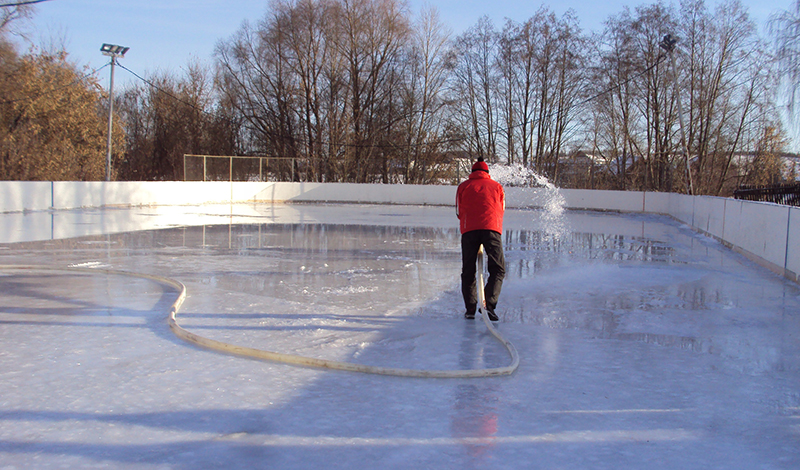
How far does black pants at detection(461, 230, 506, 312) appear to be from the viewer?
21.5 ft

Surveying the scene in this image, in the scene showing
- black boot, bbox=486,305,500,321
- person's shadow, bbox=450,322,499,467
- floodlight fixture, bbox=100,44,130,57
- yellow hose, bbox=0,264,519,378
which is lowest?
person's shadow, bbox=450,322,499,467

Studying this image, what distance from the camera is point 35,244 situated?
469 inches

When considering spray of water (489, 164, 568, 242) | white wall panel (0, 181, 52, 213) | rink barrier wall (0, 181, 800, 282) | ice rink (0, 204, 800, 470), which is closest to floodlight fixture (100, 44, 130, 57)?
rink barrier wall (0, 181, 800, 282)

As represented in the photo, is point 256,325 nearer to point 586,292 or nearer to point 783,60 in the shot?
point 586,292

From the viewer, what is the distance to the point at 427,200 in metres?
34.2

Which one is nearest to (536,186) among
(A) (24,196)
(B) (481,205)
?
(A) (24,196)

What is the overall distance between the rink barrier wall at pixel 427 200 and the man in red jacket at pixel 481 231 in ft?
17.9

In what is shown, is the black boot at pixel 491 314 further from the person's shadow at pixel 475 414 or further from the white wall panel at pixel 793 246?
the white wall panel at pixel 793 246

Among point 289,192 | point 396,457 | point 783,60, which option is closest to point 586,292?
point 396,457

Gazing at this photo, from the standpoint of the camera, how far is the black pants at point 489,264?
6.55m

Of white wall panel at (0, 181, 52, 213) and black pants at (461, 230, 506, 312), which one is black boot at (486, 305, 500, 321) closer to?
black pants at (461, 230, 506, 312)

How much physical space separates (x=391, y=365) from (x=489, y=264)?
212cm

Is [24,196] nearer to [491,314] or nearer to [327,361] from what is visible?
[491,314]

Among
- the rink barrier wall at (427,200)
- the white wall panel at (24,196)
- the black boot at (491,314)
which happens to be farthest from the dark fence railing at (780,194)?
the white wall panel at (24,196)
